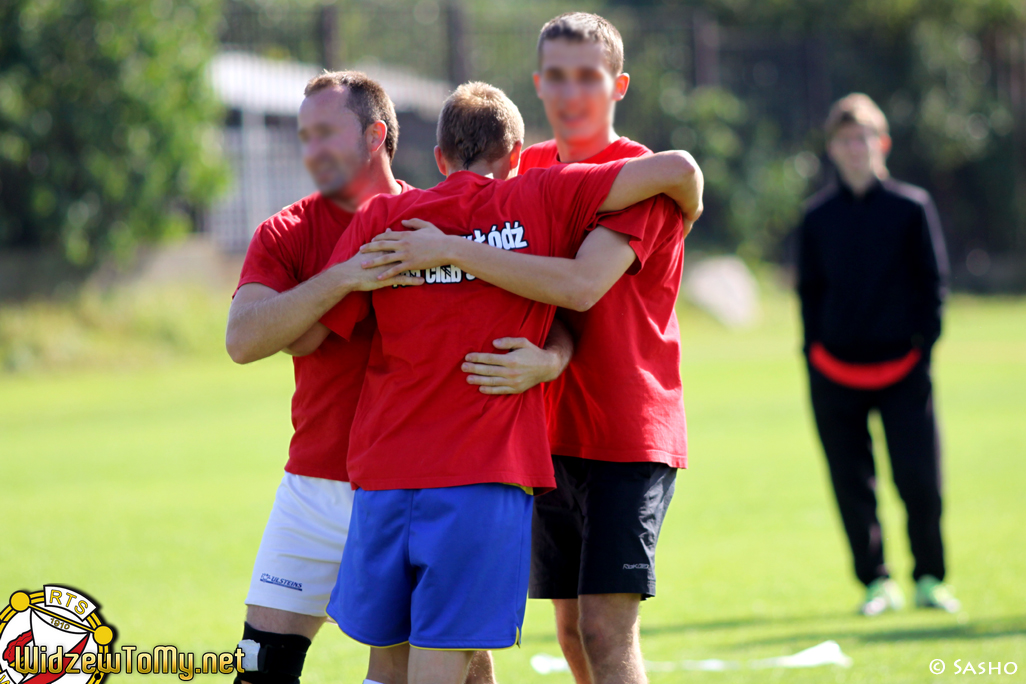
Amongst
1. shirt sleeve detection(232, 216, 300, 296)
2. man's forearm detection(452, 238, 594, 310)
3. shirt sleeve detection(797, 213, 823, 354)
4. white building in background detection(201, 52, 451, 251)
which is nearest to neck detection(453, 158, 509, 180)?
man's forearm detection(452, 238, 594, 310)

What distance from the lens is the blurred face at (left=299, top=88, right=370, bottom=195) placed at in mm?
3207

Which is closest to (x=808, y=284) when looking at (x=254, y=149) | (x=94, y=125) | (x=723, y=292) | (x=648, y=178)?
(x=648, y=178)

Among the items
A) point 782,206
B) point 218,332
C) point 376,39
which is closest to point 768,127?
point 782,206

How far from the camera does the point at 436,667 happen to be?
A: 2869 mm

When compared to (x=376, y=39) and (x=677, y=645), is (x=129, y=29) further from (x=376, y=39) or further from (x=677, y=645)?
(x=677, y=645)

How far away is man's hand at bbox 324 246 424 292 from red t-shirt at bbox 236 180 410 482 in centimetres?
33

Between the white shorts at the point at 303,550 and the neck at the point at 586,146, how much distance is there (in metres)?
1.30

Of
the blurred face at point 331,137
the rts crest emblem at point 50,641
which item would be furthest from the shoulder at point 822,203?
the rts crest emblem at point 50,641

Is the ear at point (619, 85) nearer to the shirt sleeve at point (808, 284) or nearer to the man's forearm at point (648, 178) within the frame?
the man's forearm at point (648, 178)

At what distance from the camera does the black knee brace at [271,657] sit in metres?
3.38

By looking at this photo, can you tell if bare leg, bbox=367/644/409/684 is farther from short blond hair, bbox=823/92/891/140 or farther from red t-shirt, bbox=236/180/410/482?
short blond hair, bbox=823/92/891/140

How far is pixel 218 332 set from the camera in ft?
57.5

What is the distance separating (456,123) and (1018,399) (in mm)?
11525

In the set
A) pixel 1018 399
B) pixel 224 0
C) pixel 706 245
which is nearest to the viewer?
pixel 1018 399
